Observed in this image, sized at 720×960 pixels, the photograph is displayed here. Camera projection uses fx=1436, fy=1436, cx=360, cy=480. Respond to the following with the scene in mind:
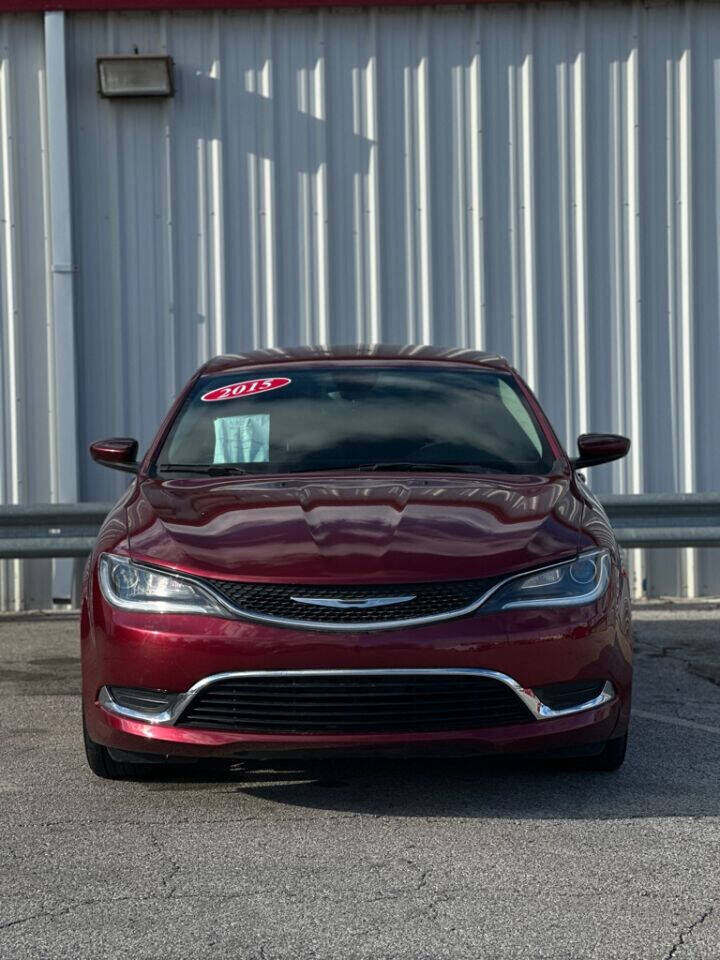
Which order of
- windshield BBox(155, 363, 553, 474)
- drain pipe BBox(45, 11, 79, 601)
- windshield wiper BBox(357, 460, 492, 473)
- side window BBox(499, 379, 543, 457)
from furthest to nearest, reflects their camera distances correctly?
drain pipe BBox(45, 11, 79, 601)
side window BBox(499, 379, 543, 457)
windshield BBox(155, 363, 553, 474)
windshield wiper BBox(357, 460, 492, 473)

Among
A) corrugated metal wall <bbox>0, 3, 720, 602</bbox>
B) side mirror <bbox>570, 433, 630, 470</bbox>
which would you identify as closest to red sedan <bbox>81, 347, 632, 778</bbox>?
side mirror <bbox>570, 433, 630, 470</bbox>

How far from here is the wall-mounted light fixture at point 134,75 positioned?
10.2 m

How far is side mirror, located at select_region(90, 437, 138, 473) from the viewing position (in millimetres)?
6355

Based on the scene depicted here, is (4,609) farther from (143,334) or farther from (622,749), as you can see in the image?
(622,749)

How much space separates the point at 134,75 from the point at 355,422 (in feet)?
17.1

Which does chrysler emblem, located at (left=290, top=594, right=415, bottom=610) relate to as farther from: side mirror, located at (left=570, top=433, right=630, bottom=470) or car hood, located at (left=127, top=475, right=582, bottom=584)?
side mirror, located at (left=570, top=433, right=630, bottom=470)

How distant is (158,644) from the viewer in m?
4.58

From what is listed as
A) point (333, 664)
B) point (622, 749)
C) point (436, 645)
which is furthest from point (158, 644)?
point (622, 749)

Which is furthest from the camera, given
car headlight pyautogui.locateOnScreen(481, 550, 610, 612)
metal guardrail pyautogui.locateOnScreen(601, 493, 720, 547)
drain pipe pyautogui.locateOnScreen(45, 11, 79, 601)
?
drain pipe pyautogui.locateOnScreen(45, 11, 79, 601)

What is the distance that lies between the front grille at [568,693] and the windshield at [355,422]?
1238mm

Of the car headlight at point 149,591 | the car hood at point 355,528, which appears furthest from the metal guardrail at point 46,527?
the car headlight at point 149,591

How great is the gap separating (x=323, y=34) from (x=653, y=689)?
5.68 metres

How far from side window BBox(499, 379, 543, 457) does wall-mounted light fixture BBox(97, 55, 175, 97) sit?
4937mm

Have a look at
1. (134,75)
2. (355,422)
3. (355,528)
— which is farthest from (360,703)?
(134,75)
